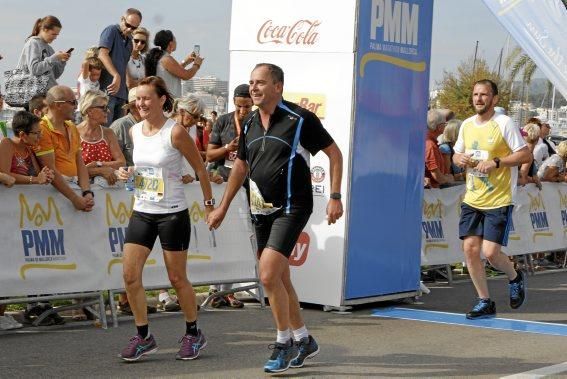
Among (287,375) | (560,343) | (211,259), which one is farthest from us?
(211,259)

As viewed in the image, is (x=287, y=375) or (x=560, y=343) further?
(x=560, y=343)

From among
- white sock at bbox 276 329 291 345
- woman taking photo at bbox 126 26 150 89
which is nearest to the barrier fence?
white sock at bbox 276 329 291 345

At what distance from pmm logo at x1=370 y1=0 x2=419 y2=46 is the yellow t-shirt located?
4.00 feet

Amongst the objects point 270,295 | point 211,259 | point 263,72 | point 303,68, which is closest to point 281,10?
point 303,68

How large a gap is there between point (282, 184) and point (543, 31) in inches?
108

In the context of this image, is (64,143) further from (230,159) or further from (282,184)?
(282,184)

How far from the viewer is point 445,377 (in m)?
7.41

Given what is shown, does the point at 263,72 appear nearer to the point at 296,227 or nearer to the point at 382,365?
the point at 296,227

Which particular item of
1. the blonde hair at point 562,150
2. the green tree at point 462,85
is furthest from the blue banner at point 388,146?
the green tree at point 462,85

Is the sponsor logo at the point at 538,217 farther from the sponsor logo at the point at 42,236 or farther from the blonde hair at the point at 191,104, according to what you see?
the sponsor logo at the point at 42,236

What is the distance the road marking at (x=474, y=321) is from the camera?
382 inches

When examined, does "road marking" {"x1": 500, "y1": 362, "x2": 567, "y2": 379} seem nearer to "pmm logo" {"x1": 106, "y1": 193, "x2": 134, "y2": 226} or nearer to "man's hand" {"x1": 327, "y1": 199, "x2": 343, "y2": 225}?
"man's hand" {"x1": 327, "y1": 199, "x2": 343, "y2": 225}

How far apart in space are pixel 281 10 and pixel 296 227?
3.80 m

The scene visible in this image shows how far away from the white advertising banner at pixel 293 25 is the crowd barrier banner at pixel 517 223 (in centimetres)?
326
